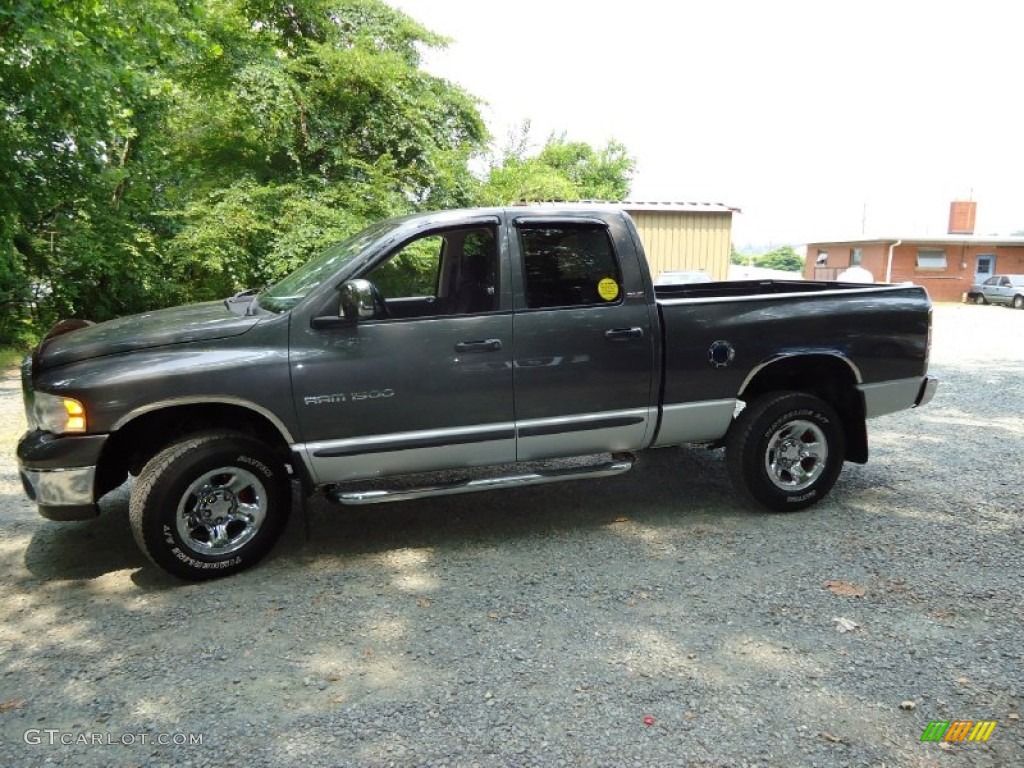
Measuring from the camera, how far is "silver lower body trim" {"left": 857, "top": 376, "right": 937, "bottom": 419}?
191 inches

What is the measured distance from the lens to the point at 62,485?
363cm

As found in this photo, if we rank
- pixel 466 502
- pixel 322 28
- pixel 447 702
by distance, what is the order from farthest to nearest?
pixel 322 28 → pixel 466 502 → pixel 447 702

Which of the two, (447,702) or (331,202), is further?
(331,202)

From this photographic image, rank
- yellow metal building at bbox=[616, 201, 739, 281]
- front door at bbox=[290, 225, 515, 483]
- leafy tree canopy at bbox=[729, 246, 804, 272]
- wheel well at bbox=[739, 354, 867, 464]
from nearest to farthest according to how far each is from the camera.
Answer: front door at bbox=[290, 225, 515, 483] → wheel well at bbox=[739, 354, 867, 464] → yellow metal building at bbox=[616, 201, 739, 281] → leafy tree canopy at bbox=[729, 246, 804, 272]

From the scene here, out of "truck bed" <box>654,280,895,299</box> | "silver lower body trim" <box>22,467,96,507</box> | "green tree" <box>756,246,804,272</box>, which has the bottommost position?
"silver lower body trim" <box>22,467,96,507</box>

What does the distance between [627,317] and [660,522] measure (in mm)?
1427

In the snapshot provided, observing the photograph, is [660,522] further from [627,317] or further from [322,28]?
[322,28]

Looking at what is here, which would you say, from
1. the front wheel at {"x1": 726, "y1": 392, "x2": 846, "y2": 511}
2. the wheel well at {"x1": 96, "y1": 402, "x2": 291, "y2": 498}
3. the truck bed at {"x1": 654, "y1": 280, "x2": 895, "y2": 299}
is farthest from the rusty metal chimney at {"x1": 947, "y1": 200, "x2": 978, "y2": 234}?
the wheel well at {"x1": 96, "y1": 402, "x2": 291, "y2": 498}

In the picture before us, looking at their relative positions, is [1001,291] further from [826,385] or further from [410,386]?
[410,386]

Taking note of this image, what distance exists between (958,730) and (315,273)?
3.85m

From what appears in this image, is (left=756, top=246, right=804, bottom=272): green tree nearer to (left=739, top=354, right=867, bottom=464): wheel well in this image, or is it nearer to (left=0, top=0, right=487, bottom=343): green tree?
(left=0, top=0, right=487, bottom=343): green tree

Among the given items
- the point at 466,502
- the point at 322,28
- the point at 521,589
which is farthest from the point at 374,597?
the point at 322,28

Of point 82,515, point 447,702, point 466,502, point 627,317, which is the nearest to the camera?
point 447,702

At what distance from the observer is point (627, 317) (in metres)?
4.38
